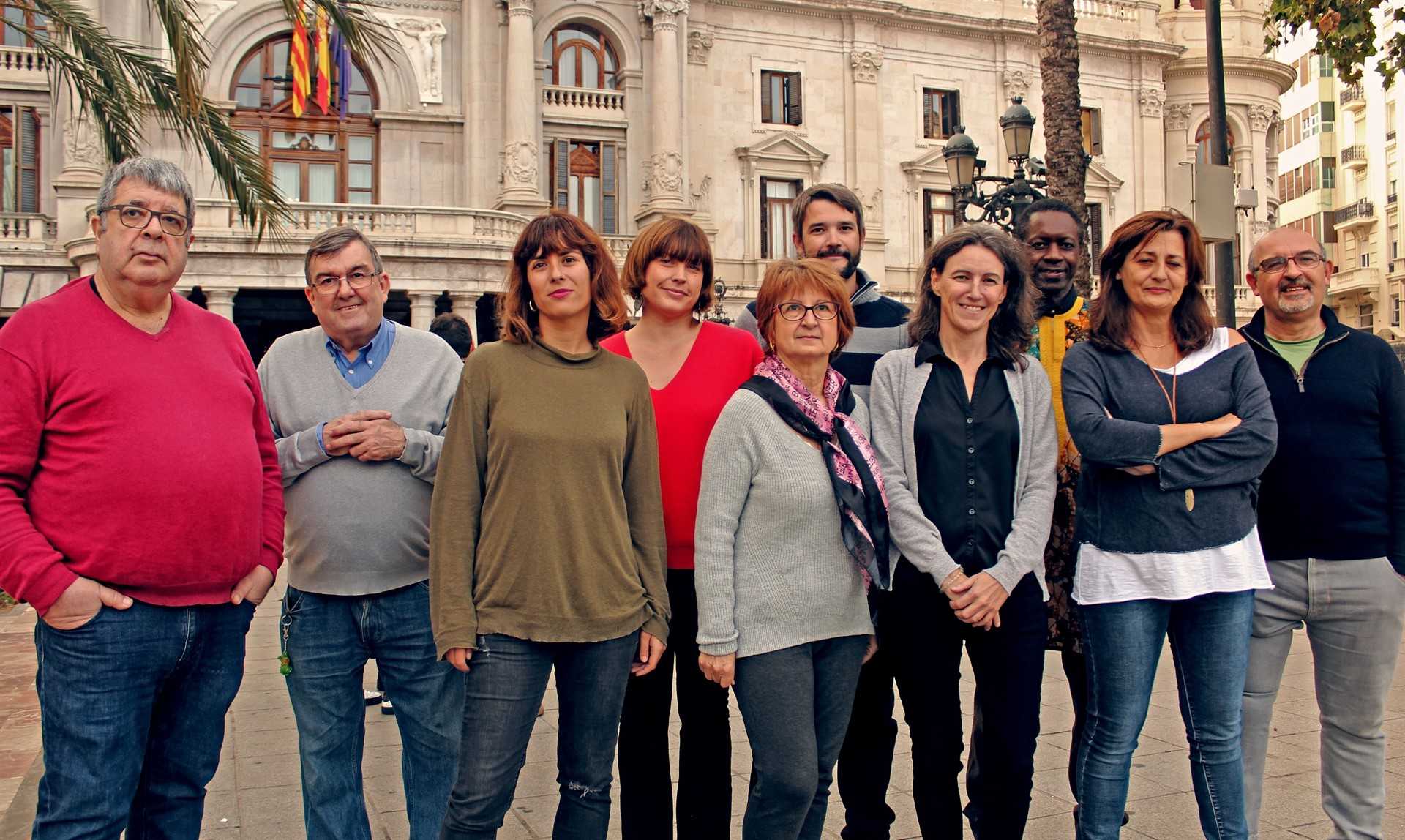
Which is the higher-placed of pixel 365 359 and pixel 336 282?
pixel 336 282

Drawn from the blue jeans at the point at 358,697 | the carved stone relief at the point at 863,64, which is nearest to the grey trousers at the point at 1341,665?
the blue jeans at the point at 358,697

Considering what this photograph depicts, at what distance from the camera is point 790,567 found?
3.90 metres

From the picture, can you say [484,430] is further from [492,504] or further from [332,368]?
[332,368]

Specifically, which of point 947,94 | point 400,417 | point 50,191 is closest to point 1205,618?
point 400,417

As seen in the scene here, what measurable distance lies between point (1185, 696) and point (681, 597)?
5.92 feet

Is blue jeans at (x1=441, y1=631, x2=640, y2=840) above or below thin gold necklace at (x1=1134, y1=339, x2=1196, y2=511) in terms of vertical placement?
below

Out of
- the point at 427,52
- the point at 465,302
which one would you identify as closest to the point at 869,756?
the point at 465,302

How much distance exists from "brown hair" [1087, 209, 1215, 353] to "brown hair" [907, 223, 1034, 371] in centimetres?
26

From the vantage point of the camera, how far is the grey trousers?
435 cm

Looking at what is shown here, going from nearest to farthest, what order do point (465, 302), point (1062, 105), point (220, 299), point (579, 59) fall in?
point (1062, 105) → point (220, 299) → point (465, 302) → point (579, 59)

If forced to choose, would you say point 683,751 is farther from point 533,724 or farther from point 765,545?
point 765,545

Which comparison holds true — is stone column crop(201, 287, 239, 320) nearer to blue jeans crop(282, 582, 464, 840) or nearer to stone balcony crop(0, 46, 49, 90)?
stone balcony crop(0, 46, 49, 90)

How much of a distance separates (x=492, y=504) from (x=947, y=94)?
34.8 m

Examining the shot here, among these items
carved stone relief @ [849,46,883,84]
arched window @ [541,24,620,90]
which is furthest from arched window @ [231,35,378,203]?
carved stone relief @ [849,46,883,84]
